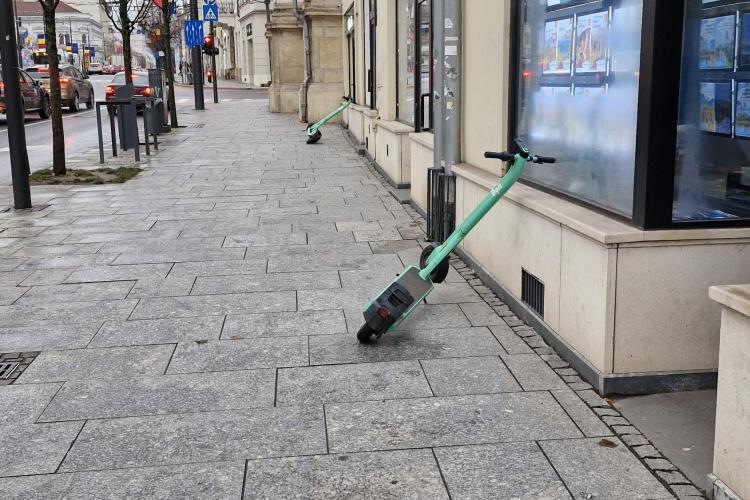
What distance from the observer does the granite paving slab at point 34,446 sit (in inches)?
140

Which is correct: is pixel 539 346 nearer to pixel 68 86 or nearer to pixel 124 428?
pixel 124 428

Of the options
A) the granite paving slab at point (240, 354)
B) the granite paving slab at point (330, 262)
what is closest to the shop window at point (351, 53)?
the granite paving slab at point (330, 262)

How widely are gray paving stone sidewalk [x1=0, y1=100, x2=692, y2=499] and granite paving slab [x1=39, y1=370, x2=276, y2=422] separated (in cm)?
1

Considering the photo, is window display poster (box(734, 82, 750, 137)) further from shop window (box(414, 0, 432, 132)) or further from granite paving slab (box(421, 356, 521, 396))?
shop window (box(414, 0, 432, 132))

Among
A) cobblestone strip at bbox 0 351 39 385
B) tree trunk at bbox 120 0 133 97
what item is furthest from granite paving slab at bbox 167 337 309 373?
tree trunk at bbox 120 0 133 97

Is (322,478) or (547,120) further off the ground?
(547,120)

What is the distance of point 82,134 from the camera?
21891 millimetres

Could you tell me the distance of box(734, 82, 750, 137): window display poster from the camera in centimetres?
405

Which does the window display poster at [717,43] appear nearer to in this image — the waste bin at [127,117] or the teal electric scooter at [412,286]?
the teal electric scooter at [412,286]

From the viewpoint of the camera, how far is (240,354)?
16.2 ft

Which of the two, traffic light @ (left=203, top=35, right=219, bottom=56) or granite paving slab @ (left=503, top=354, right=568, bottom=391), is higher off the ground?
traffic light @ (left=203, top=35, right=219, bottom=56)

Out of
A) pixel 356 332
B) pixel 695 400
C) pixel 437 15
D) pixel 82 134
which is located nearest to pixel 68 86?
pixel 82 134

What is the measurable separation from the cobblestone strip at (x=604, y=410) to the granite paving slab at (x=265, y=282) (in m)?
1.17

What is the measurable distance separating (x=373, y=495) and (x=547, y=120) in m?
3.13
